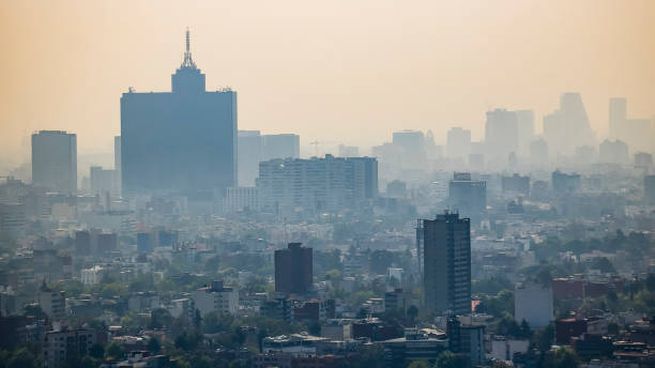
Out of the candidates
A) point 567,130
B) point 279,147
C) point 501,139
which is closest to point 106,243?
point 279,147

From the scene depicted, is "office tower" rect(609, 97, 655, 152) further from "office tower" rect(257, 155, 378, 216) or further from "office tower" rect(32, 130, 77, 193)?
"office tower" rect(32, 130, 77, 193)

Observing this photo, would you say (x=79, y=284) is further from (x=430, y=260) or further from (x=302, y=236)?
(x=302, y=236)

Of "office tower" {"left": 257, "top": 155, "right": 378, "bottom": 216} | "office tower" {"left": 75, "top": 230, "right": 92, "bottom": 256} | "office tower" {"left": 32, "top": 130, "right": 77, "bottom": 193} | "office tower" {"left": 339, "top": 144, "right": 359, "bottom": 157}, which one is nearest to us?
"office tower" {"left": 75, "top": 230, "right": 92, "bottom": 256}

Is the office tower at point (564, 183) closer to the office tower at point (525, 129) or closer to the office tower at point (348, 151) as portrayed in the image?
the office tower at point (525, 129)

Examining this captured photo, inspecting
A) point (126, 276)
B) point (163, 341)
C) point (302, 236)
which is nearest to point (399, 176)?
point (302, 236)

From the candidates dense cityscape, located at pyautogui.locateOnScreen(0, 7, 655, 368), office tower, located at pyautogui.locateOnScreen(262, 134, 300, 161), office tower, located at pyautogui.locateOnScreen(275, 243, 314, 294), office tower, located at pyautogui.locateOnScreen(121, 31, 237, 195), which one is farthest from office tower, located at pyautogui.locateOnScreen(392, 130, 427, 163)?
office tower, located at pyautogui.locateOnScreen(275, 243, 314, 294)

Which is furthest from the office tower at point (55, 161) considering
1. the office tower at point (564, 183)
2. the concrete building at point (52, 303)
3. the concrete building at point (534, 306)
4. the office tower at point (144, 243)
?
the concrete building at point (534, 306)
